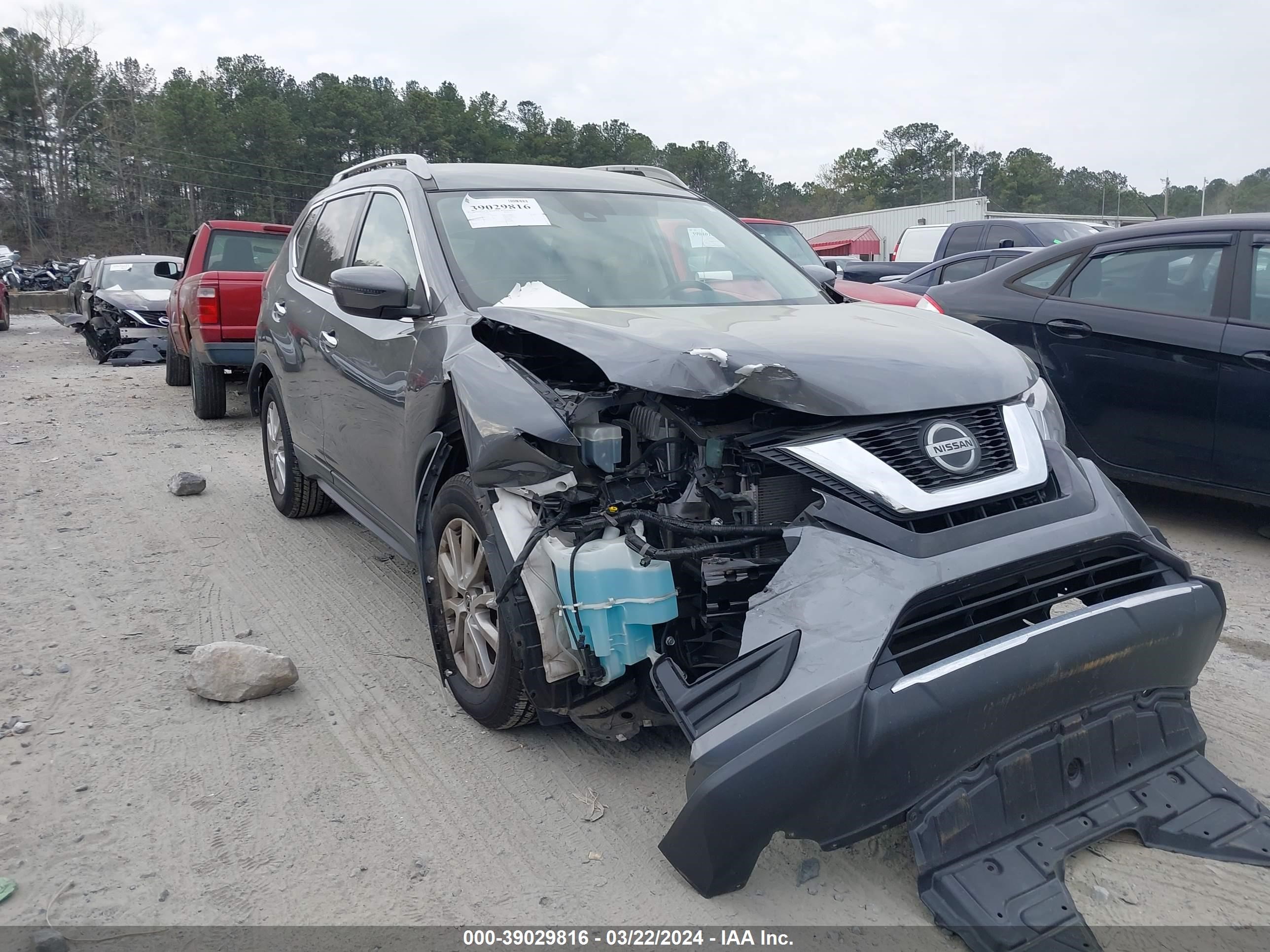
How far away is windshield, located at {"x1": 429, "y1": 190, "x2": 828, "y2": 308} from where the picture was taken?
12.1ft

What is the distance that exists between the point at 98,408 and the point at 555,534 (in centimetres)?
943

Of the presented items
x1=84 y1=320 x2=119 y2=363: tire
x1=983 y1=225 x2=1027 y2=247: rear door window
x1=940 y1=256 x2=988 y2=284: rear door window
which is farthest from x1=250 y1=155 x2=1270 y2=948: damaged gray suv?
x1=84 y1=320 x2=119 y2=363: tire

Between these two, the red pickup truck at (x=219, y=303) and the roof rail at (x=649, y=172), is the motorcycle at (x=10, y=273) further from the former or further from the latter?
the roof rail at (x=649, y=172)

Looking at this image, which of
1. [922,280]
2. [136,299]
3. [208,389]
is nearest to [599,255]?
[208,389]

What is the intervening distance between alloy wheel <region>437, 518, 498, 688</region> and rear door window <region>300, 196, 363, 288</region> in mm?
1906

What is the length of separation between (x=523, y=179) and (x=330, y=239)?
4.29 ft

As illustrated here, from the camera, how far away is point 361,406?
163 inches

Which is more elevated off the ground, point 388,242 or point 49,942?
point 388,242

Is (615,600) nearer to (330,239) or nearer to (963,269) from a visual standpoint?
(330,239)

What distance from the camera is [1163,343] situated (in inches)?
201

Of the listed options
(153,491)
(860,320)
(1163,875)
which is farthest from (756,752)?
(153,491)

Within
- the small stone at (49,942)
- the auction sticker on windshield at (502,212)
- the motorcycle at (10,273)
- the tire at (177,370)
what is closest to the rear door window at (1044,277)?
the auction sticker on windshield at (502,212)

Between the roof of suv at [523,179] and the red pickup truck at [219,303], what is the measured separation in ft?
14.1

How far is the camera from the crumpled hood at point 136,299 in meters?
14.0
